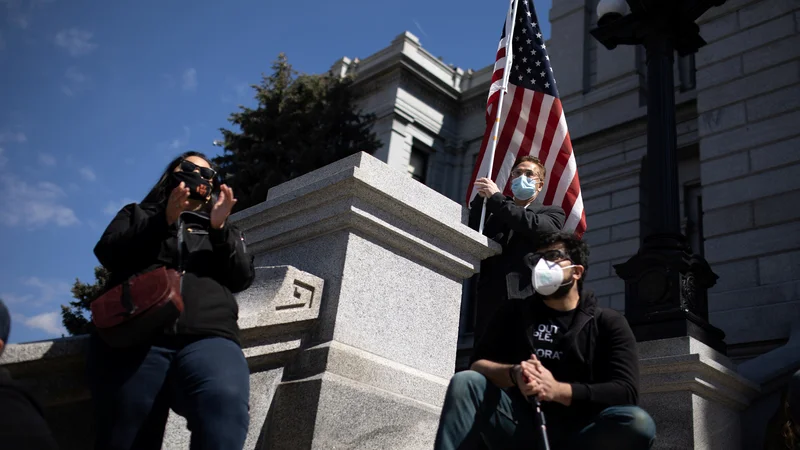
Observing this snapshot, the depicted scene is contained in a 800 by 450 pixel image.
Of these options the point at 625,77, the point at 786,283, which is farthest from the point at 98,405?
the point at 625,77

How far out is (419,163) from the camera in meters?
27.1

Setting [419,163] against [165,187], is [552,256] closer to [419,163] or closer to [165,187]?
[165,187]

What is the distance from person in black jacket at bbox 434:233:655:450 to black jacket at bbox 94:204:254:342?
3.37 ft

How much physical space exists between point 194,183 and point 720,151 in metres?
10.9

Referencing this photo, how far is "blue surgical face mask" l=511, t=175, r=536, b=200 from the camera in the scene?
515 cm

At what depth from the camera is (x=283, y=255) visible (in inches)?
186

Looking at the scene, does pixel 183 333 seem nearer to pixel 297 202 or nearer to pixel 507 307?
pixel 507 307

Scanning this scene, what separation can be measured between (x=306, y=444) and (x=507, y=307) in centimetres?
126

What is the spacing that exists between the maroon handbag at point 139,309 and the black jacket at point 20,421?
381 millimetres

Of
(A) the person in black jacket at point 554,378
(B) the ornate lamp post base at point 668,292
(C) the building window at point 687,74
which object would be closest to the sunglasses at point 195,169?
(A) the person in black jacket at point 554,378

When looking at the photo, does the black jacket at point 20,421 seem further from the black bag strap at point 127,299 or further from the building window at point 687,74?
the building window at point 687,74

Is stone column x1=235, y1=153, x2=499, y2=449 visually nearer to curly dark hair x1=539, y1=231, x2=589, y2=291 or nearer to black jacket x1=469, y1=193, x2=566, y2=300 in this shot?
black jacket x1=469, y1=193, x2=566, y2=300

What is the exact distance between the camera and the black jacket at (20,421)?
2.31 meters

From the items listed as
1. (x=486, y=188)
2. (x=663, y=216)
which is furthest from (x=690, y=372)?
(x=486, y=188)
